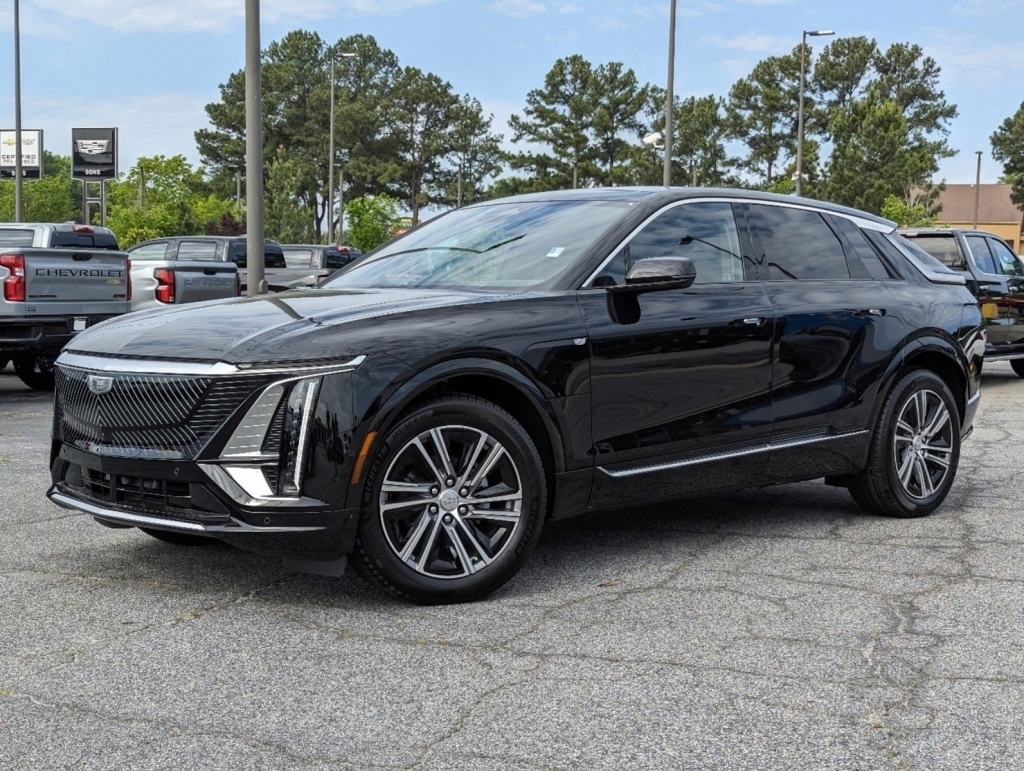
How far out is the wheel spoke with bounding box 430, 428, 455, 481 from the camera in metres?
4.72

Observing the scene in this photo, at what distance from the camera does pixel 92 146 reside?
4425cm

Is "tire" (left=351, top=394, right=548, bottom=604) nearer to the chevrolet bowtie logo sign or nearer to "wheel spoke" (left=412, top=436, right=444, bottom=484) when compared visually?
"wheel spoke" (left=412, top=436, right=444, bottom=484)

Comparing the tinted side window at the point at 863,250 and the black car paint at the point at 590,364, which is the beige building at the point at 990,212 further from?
the black car paint at the point at 590,364

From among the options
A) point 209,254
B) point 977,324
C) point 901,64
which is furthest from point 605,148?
point 977,324

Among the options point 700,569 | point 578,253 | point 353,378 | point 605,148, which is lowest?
point 700,569

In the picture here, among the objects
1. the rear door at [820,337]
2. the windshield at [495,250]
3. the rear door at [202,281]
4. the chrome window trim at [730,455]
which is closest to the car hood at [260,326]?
the windshield at [495,250]

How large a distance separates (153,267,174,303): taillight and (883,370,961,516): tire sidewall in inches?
457

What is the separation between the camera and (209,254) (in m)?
24.0

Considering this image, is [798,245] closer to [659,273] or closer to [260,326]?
[659,273]

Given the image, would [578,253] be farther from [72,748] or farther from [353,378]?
[72,748]

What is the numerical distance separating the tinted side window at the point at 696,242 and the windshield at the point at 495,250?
157 mm

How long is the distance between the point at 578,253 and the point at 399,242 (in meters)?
1.33

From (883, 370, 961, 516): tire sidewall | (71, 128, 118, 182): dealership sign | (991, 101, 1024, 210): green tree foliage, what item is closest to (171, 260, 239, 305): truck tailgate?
(883, 370, 961, 516): tire sidewall

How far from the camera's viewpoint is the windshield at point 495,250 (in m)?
5.46
